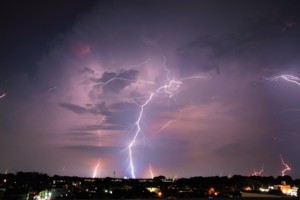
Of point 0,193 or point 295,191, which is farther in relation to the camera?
point 295,191

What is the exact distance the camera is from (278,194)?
135m

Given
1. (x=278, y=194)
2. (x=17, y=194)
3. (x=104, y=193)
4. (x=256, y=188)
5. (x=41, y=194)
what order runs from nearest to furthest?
(x=17, y=194), (x=41, y=194), (x=104, y=193), (x=278, y=194), (x=256, y=188)

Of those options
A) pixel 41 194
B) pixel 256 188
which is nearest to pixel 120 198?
pixel 41 194

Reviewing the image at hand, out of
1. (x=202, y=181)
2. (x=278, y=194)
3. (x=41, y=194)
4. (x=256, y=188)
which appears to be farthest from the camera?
(x=202, y=181)

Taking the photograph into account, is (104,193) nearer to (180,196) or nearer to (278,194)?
(180,196)

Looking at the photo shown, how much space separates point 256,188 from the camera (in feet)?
532

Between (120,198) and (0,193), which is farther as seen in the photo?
(120,198)

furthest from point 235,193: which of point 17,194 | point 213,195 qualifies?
point 17,194

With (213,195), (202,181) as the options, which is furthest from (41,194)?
(202,181)

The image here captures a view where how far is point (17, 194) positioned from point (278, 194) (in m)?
108

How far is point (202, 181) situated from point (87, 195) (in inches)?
3114

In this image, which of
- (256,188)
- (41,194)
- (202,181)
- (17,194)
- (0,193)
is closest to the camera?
(0,193)

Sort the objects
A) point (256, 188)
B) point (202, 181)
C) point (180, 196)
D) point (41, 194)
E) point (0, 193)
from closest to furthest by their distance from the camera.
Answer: point (0, 193) → point (41, 194) → point (180, 196) → point (256, 188) → point (202, 181)

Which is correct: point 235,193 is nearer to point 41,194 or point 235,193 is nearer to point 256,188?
A: point 256,188
